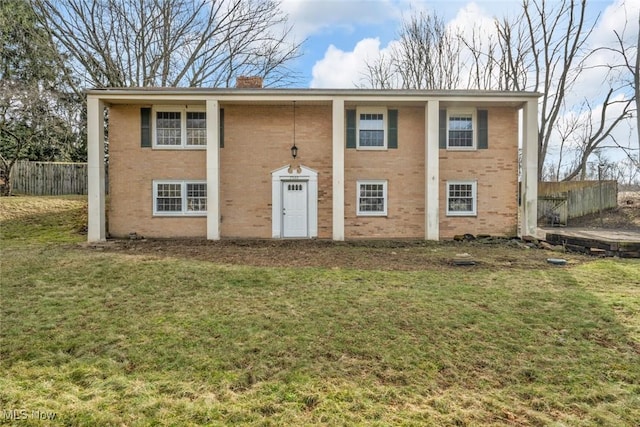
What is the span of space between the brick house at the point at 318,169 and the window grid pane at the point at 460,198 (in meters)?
Answer: 0.04

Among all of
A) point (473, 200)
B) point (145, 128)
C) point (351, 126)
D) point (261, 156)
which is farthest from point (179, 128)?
point (473, 200)

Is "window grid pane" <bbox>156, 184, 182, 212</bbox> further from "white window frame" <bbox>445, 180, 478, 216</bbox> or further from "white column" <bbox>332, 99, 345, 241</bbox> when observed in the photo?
"white window frame" <bbox>445, 180, 478, 216</bbox>

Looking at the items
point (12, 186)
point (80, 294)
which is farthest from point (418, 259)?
point (12, 186)

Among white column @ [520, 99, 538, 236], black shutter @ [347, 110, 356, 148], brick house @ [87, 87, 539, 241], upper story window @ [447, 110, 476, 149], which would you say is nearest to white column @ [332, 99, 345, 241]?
brick house @ [87, 87, 539, 241]

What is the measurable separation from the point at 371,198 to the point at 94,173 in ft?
30.6

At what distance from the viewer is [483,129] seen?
43.9ft

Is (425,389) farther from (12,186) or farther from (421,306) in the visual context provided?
(12,186)

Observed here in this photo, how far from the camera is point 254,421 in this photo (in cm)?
294

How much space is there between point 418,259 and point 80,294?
7.43 meters

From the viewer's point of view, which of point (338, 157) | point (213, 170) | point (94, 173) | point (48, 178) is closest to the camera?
point (94, 173)

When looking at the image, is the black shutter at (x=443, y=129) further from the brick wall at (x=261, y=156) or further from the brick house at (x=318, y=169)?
the brick wall at (x=261, y=156)

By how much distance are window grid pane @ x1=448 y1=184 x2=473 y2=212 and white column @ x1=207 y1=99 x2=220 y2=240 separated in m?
8.18

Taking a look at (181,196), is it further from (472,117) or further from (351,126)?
(472,117)

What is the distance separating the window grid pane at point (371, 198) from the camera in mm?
13453
